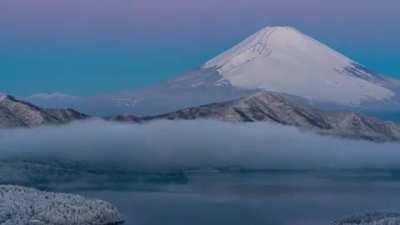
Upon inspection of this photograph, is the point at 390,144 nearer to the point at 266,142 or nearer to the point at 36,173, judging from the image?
the point at 266,142

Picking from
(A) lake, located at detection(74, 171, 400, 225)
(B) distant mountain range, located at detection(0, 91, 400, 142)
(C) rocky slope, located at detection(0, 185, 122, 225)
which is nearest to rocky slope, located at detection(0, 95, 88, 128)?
(B) distant mountain range, located at detection(0, 91, 400, 142)

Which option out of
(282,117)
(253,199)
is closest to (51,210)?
(253,199)

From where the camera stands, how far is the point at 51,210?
5131cm

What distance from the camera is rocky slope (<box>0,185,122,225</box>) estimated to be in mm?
48500

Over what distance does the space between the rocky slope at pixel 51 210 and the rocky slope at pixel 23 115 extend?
72789mm

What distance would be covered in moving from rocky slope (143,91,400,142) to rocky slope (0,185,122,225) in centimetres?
9280

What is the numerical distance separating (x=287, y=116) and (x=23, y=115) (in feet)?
145

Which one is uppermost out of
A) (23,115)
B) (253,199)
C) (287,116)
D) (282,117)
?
(287,116)

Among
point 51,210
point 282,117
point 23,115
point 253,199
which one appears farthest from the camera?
point 282,117

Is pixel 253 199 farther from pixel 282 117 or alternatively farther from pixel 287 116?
pixel 287 116

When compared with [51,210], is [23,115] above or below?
above

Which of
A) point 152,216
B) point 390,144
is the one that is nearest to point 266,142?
point 390,144

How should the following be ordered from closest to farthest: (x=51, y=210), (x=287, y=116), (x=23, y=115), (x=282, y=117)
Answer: (x=51, y=210) < (x=23, y=115) < (x=282, y=117) < (x=287, y=116)

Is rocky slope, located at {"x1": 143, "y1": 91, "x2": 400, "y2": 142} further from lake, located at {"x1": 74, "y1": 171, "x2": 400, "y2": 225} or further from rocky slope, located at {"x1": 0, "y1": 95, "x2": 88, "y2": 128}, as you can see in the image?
lake, located at {"x1": 74, "y1": 171, "x2": 400, "y2": 225}
